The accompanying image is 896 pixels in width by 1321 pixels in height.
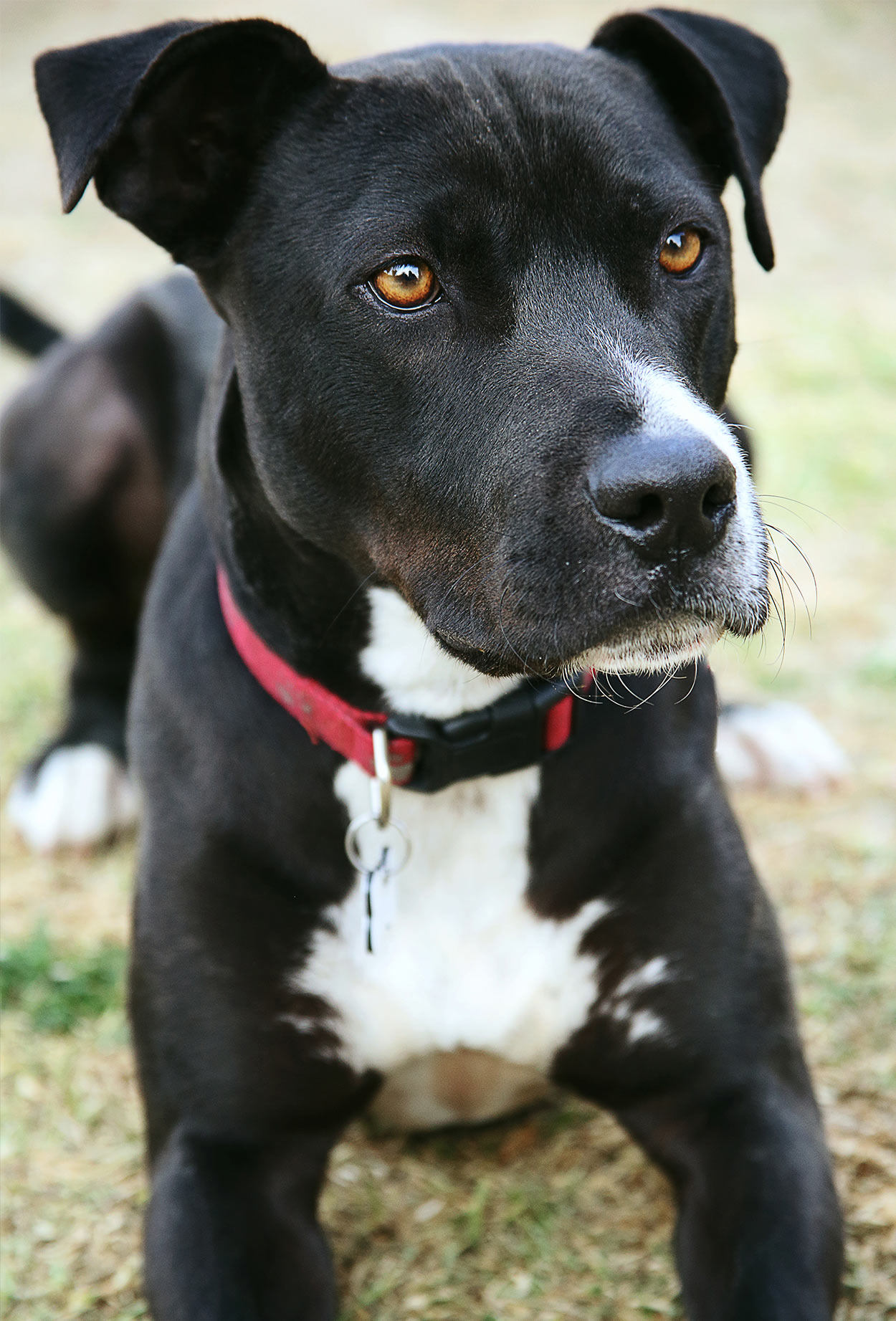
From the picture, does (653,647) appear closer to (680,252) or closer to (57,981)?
(680,252)

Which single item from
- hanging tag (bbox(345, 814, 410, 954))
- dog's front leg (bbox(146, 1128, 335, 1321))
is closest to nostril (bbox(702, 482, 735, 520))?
hanging tag (bbox(345, 814, 410, 954))

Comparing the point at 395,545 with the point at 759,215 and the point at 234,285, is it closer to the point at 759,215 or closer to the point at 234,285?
the point at 234,285

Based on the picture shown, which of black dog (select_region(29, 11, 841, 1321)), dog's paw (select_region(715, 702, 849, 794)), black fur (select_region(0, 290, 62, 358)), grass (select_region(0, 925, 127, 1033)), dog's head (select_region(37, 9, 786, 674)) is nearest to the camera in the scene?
dog's head (select_region(37, 9, 786, 674))

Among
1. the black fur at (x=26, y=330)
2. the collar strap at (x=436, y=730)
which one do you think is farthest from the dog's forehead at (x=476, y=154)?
the black fur at (x=26, y=330)

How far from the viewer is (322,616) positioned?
233cm

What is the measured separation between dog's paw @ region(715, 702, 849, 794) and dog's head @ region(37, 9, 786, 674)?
170 cm

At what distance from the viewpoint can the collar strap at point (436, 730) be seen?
229 centimetres

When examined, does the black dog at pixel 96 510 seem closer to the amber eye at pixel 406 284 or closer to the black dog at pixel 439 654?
the black dog at pixel 439 654

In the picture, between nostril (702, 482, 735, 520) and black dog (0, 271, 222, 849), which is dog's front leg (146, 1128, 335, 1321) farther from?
black dog (0, 271, 222, 849)

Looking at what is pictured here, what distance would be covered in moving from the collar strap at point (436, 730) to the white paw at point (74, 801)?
1461 millimetres

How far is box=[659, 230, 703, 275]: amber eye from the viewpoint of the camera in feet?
6.99

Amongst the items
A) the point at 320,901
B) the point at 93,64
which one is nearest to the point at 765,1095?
the point at 320,901

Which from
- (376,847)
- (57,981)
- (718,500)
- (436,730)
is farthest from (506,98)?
(57,981)

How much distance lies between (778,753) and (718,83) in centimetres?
195
